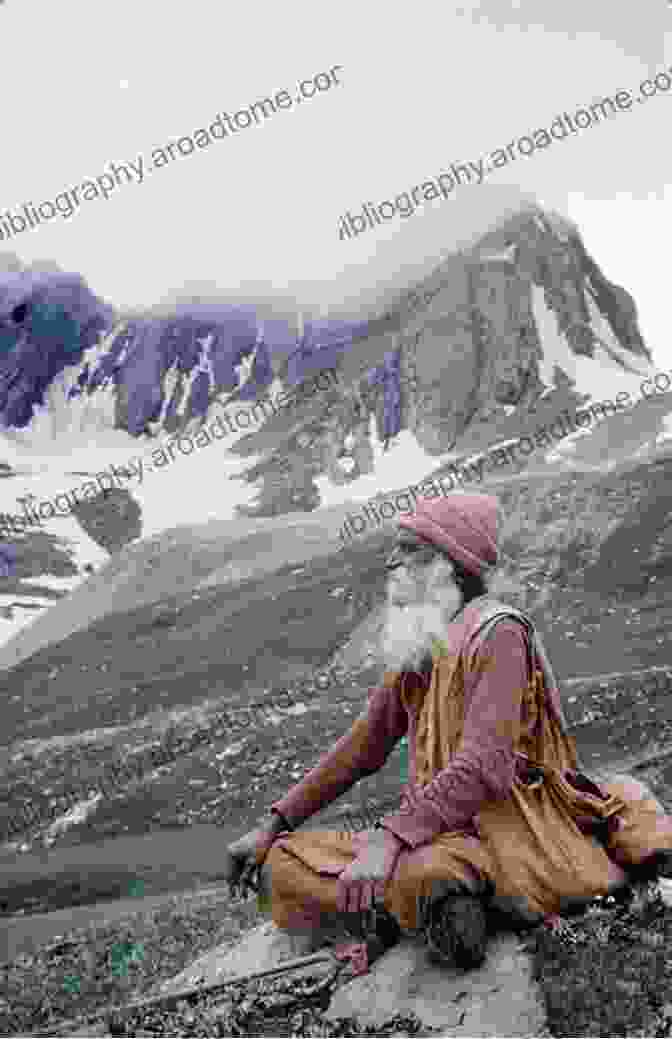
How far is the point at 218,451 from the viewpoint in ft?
429

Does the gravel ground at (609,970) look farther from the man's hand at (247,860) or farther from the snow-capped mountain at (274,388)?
the snow-capped mountain at (274,388)

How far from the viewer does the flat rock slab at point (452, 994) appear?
505 centimetres

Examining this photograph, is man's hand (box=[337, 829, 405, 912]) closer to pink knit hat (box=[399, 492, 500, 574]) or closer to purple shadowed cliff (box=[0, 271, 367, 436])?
pink knit hat (box=[399, 492, 500, 574])

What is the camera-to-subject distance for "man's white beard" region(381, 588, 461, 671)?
579 cm

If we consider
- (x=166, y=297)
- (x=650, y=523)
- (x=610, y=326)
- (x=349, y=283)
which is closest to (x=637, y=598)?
(x=650, y=523)

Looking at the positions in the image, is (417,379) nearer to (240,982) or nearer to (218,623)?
(218,623)

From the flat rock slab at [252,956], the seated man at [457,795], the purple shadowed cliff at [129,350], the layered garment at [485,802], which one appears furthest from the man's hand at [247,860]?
the purple shadowed cliff at [129,350]

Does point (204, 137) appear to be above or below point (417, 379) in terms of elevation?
above

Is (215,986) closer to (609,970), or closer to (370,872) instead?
(370,872)

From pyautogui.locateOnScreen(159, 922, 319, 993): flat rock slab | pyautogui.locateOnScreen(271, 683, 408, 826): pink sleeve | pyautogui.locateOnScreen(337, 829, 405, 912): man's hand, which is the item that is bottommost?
pyautogui.locateOnScreen(159, 922, 319, 993): flat rock slab

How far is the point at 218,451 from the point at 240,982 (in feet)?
412

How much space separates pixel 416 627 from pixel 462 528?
0.49 m

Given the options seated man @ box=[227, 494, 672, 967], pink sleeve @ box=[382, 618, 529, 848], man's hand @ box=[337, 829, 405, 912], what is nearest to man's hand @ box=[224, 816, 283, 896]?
seated man @ box=[227, 494, 672, 967]

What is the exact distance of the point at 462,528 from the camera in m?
5.87
